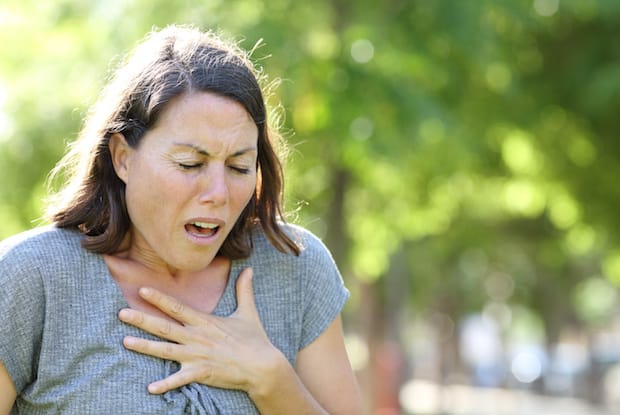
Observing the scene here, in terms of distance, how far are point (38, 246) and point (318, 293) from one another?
75 cm

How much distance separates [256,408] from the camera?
2756mm

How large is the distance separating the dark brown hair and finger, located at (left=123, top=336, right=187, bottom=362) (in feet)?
0.84

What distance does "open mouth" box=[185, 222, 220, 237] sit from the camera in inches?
106

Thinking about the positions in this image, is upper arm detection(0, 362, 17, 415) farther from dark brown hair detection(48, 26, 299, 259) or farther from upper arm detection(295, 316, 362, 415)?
upper arm detection(295, 316, 362, 415)

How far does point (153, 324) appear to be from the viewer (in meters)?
2.66

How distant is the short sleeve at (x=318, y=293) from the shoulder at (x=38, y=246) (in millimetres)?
623

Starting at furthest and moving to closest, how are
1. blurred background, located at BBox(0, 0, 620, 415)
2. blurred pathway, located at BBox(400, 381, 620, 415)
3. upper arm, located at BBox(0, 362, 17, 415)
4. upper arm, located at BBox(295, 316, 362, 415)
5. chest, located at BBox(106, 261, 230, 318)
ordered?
blurred pathway, located at BBox(400, 381, 620, 415), blurred background, located at BBox(0, 0, 620, 415), upper arm, located at BBox(295, 316, 362, 415), chest, located at BBox(106, 261, 230, 318), upper arm, located at BBox(0, 362, 17, 415)

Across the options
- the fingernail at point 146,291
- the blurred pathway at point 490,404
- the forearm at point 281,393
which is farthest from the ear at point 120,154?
the blurred pathway at point 490,404

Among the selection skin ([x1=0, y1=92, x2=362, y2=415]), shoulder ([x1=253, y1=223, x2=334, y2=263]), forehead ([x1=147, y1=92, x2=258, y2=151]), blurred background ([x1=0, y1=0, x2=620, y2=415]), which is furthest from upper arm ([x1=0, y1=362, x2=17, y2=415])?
blurred background ([x1=0, y1=0, x2=620, y2=415])

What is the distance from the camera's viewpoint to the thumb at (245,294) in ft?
9.31

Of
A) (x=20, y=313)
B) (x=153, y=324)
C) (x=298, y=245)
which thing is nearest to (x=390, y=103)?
(x=298, y=245)

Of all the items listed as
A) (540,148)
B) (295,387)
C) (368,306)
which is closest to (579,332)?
(368,306)

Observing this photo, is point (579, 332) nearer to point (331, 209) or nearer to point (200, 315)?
point (331, 209)

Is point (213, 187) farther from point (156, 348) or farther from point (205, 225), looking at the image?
point (156, 348)
